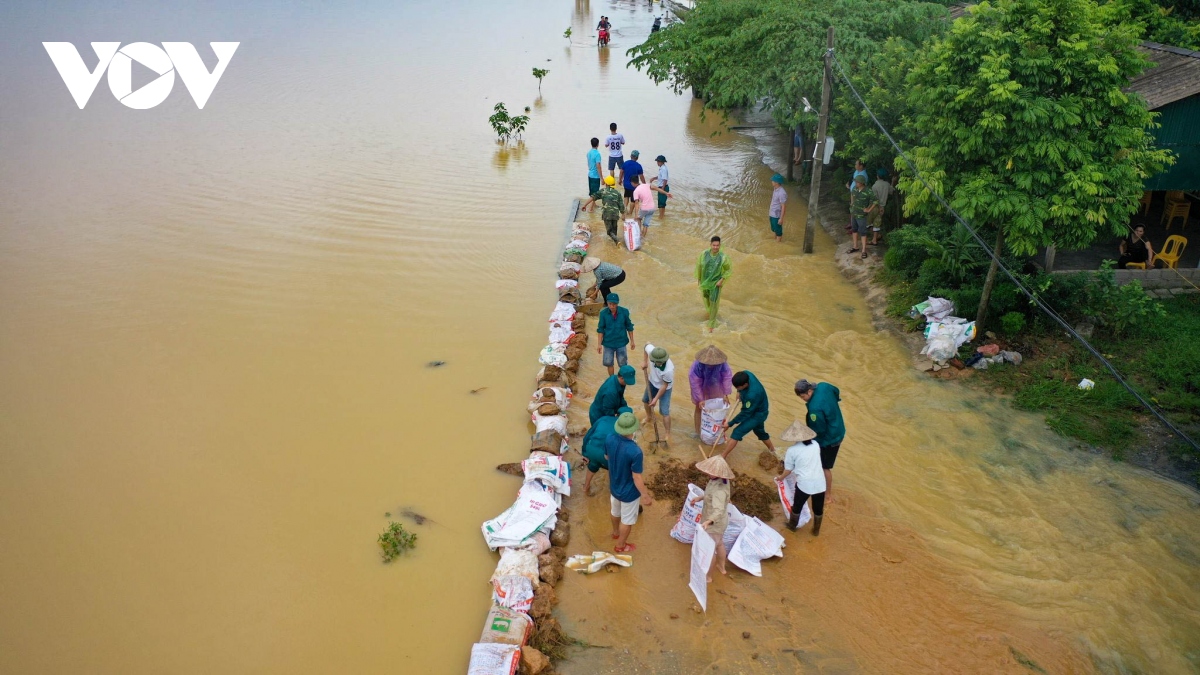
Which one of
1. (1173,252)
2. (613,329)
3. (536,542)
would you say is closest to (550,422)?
(613,329)

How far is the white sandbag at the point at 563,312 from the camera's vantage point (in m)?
10.4

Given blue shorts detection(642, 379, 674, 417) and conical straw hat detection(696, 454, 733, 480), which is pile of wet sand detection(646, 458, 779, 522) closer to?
blue shorts detection(642, 379, 674, 417)

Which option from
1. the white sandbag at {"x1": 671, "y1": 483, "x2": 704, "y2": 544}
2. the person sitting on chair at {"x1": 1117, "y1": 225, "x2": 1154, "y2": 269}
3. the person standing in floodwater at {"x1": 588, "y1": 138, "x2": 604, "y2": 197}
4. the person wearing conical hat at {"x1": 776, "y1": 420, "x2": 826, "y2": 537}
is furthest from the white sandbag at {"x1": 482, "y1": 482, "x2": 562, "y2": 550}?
the person sitting on chair at {"x1": 1117, "y1": 225, "x2": 1154, "y2": 269}

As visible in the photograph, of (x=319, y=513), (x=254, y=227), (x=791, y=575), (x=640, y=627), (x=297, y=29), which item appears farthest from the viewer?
(x=297, y=29)

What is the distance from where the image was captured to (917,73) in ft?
31.3

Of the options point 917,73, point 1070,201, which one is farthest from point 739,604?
point 917,73

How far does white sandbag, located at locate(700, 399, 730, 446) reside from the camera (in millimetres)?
7707

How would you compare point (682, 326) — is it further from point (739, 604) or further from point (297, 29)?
point (297, 29)

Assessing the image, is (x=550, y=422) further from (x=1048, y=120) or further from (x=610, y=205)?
(x=1048, y=120)

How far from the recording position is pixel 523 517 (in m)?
7.00

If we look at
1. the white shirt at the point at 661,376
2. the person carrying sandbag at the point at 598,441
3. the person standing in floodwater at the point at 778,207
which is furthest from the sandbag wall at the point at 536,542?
the person standing in floodwater at the point at 778,207

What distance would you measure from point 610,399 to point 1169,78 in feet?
29.8

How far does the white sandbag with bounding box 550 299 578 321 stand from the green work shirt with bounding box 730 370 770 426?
367cm

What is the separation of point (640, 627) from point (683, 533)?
0.97 metres
